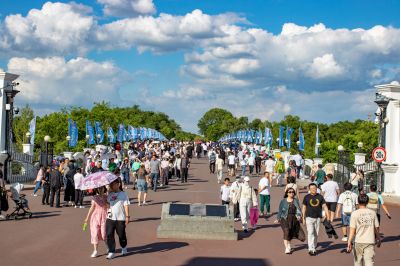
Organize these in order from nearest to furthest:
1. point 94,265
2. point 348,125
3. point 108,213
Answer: point 94,265
point 108,213
point 348,125

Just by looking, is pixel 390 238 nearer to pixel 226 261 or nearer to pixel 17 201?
→ pixel 226 261

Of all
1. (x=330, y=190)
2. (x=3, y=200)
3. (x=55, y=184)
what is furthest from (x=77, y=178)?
(x=330, y=190)

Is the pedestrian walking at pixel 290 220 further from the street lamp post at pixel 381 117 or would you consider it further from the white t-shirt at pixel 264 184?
the street lamp post at pixel 381 117

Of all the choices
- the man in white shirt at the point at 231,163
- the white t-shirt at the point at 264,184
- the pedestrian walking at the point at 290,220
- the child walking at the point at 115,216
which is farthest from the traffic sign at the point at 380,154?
the child walking at the point at 115,216

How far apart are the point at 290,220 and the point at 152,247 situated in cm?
305

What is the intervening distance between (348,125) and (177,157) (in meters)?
73.4

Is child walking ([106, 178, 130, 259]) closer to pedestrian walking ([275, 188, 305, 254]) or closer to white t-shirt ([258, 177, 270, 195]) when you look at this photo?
pedestrian walking ([275, 188, 305, 254])

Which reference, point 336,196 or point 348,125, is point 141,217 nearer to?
point 336,196

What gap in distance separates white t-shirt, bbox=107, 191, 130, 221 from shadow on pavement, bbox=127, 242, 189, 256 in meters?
0.96

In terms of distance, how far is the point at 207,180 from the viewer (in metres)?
31.7

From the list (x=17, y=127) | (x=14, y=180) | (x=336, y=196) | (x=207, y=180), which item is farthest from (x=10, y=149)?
(x=17, y=127)

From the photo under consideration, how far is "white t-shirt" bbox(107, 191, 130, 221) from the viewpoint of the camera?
11195 millimetres

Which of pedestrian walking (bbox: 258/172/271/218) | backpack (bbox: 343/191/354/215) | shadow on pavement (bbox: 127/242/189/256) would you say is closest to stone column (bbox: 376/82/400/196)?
pedestrian walking (bbox: 258/172/271/218)

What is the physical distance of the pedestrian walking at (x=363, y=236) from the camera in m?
8.74
